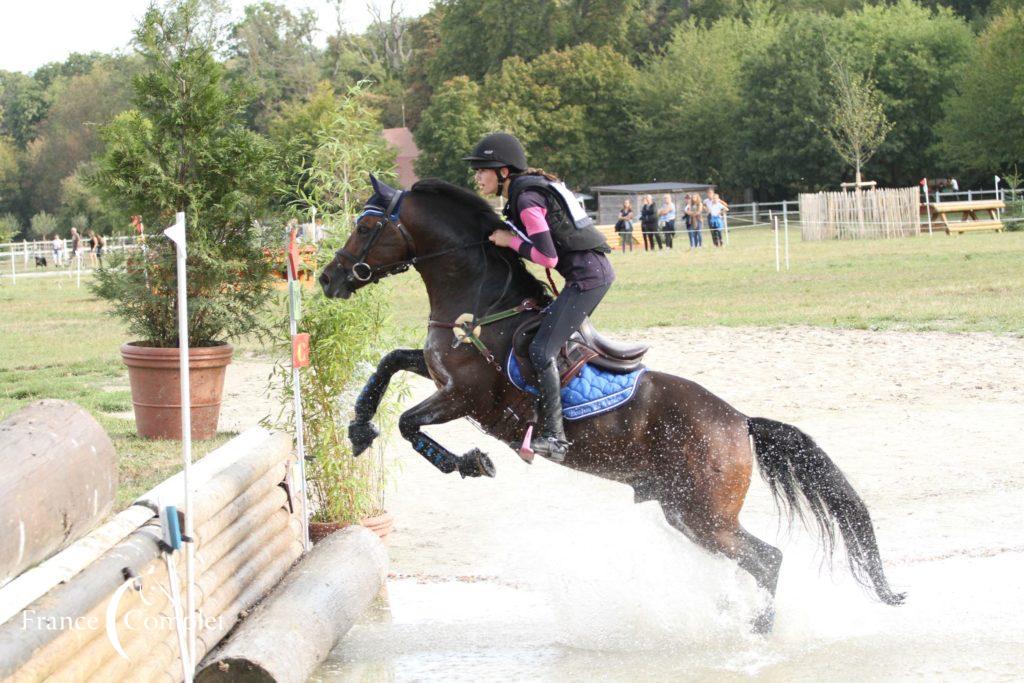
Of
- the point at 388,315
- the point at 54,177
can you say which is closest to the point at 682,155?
the point at 54,177

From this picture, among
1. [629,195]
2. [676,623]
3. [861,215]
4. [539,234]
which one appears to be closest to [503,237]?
[539,234]

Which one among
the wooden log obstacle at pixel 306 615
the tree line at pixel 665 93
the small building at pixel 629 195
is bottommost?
the wooden log obstacle at pixel 306 615

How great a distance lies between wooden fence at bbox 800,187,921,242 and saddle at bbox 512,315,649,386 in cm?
2907

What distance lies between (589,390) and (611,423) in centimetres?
18

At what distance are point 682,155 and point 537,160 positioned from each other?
780 cm

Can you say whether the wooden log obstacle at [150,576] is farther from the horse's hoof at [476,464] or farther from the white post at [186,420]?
the horse's hoof at [476,464]

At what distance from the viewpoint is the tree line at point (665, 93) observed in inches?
2026

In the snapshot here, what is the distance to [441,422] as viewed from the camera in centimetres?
530

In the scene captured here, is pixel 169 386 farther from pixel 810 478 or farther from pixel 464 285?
pixel 810 478

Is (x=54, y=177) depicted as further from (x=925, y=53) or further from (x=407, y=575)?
(x=407, y=575)

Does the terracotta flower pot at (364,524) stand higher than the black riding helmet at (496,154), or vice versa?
the black riding helmet at (496,154)

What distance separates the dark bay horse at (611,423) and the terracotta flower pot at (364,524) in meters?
1.20

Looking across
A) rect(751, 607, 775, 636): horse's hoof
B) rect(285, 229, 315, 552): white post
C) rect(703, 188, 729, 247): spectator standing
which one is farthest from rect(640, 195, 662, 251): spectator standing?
rect(751, 607, 775, 636): horse's hoof

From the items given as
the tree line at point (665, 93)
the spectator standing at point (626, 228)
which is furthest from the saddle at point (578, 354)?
the tree line at point (665, 93)
